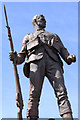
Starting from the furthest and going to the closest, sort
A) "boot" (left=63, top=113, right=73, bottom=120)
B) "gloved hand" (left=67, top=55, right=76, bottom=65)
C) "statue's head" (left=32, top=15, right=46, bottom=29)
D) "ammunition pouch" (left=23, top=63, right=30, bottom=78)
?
"statue's head" (left=32, top=15, right=46, bottom=29) → "ammunition pouch" (left=23, top=63, right=30, bottom=78) → "gloved hand" (left=67, top=55, right=76, bottom=65) → "boot" (left=63, top=113, right=73, bottom=120)

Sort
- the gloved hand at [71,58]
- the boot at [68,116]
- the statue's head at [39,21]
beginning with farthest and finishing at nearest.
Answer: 1. the statue's head at [39,21]
2. the gloved hand at [71,58]
3. the boot at [68,116]

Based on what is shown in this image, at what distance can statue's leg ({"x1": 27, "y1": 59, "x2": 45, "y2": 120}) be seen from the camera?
8.34 meters

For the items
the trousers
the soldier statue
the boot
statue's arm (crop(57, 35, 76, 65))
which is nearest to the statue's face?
the soldier statue

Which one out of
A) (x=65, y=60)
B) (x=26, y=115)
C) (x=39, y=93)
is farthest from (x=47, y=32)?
(x=26, y=115)

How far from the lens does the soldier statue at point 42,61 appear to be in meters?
8.34

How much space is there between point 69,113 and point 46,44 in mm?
1994

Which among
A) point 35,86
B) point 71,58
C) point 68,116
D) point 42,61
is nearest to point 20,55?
point 42,61

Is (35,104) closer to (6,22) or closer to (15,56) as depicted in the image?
(15,56)

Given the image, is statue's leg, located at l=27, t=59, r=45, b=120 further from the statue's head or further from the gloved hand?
the statue's head

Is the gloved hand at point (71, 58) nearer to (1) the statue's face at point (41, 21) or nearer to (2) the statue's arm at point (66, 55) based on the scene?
(2) the statue's arm at point (66, 55)

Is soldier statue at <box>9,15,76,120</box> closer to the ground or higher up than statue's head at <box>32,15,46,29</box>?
closer to the ground

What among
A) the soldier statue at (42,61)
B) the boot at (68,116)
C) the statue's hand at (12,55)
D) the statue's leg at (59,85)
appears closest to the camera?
the boot at (68,116)

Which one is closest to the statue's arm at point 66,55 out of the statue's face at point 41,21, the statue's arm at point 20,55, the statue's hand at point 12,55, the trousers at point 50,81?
the trousers at point 50,81

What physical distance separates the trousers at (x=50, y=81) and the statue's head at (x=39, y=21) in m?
0.90
